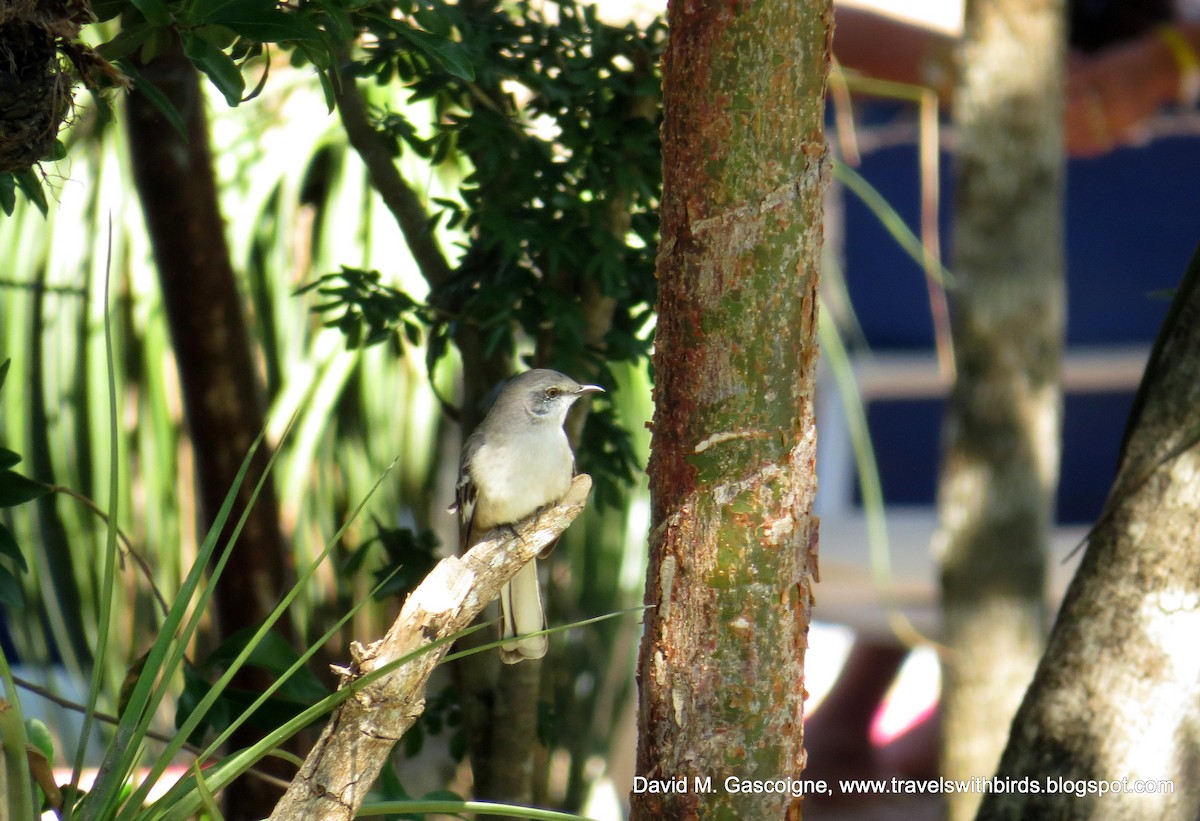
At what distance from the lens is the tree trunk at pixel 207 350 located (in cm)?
322

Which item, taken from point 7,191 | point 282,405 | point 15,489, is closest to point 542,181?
point 7,191

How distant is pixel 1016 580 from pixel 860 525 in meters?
2.40

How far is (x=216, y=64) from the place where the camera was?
177 cm

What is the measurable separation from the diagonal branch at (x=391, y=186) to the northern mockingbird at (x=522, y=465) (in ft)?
1.26

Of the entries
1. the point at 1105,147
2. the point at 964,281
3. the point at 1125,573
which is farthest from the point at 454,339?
the point at 1105,147

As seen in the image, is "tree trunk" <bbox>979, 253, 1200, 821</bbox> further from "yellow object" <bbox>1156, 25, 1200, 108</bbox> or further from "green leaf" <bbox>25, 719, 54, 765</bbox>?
"yellow object" <bbox>1156, 25, 1200, 108</bbox>

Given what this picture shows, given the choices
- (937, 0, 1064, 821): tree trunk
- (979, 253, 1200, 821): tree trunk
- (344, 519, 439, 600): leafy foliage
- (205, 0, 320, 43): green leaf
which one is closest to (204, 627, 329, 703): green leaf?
(344, 519, 439, 600): leafy foliage

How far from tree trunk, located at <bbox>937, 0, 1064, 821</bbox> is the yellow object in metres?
1.64

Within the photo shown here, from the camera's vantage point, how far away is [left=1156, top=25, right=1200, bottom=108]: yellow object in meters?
4.91

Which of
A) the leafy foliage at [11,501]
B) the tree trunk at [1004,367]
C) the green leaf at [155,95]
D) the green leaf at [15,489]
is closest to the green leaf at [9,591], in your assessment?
the leafy foliage at [11,501]

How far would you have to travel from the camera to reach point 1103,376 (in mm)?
6055

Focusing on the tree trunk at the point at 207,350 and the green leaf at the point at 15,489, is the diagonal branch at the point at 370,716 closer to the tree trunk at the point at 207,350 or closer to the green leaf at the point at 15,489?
the green leaf at the point at 15,489

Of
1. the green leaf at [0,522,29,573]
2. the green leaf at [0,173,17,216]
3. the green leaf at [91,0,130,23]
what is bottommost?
the green leaf at [0,522,29,573]

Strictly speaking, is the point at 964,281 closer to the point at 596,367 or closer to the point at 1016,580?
the point at 1016,580
